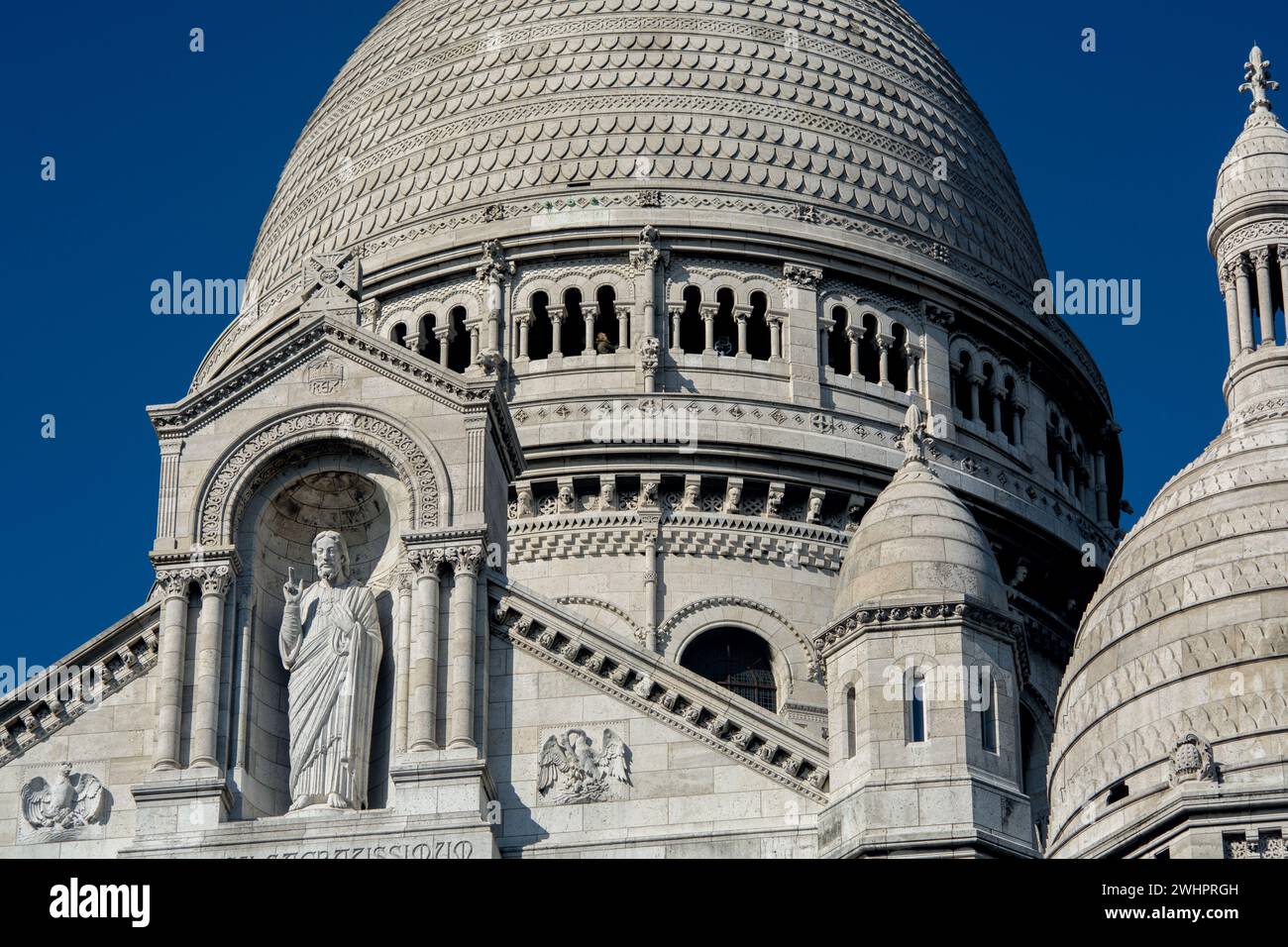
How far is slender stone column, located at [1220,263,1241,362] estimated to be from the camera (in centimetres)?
5297

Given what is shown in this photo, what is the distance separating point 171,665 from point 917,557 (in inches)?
343

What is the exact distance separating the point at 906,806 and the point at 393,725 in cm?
637

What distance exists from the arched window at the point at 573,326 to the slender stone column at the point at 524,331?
2.01ft

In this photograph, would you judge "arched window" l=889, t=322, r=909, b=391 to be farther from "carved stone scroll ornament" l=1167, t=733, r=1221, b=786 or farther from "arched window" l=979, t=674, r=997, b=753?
"arched window" l=979, t=674, r=997, b=753

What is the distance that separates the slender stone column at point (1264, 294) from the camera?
52938mm

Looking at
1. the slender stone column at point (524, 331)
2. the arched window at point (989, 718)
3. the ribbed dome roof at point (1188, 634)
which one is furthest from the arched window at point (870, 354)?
the arched window at point (989, 718)

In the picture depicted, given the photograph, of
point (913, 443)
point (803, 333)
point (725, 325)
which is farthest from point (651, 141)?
point (913, 443)

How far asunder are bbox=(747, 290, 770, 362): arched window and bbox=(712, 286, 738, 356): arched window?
28cm

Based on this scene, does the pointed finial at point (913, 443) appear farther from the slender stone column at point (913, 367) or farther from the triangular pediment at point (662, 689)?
the slender stone column at point (913, 367)

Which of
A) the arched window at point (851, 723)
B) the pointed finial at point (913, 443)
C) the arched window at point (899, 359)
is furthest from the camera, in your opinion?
the arched window at point (899, 359)

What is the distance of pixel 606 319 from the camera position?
64062 mm

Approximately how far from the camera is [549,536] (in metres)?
61.4

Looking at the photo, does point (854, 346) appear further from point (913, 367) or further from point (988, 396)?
point (988, 396)
